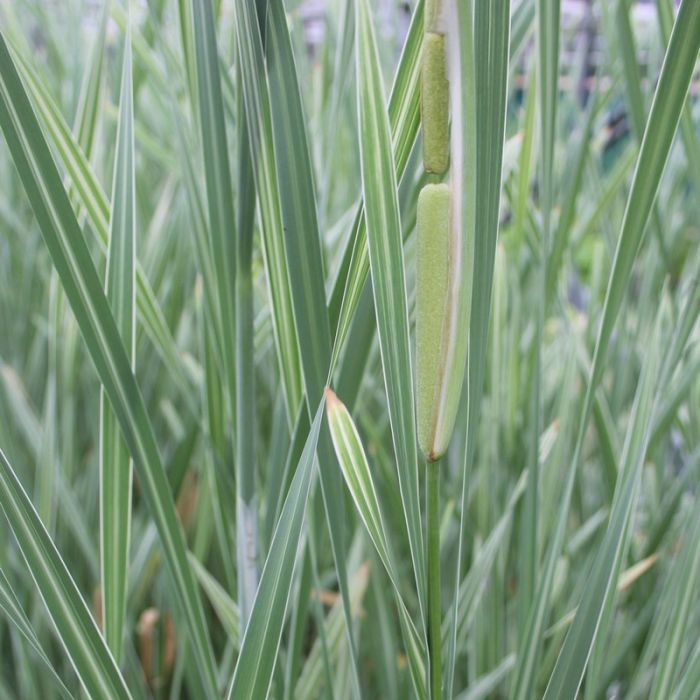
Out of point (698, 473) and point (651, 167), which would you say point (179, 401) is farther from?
point (651, 167)

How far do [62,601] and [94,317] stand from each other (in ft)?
0.36

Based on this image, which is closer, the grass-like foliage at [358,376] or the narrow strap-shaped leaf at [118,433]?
the grass-like foliage at [358,376]

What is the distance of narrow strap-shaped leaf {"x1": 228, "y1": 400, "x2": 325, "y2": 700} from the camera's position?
274 mm

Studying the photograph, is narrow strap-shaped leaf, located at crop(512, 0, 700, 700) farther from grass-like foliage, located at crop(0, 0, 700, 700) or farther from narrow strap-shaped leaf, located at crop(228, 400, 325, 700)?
narrow strap-shaped leaf, located at crop(228, 400, 325, 700)

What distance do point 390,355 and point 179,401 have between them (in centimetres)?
56

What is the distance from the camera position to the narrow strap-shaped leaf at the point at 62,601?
0.28 meters

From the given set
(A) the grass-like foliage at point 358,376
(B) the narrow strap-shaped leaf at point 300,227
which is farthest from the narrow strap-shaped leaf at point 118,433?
(B) the narrow strap-shaped leaf at point 300,227

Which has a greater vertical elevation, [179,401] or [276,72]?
[276,72]

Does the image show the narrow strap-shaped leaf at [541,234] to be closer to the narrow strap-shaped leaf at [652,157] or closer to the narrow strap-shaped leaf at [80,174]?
the narrow strap-shaped leaf at [652,157]

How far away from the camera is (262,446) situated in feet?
2.39

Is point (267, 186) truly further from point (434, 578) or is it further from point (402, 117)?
point (434, 578)

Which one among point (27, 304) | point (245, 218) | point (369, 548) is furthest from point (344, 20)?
point (27, 304)

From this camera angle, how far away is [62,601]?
299 mm

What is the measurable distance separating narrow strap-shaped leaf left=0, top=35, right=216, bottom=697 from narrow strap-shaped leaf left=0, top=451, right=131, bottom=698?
7 cm
